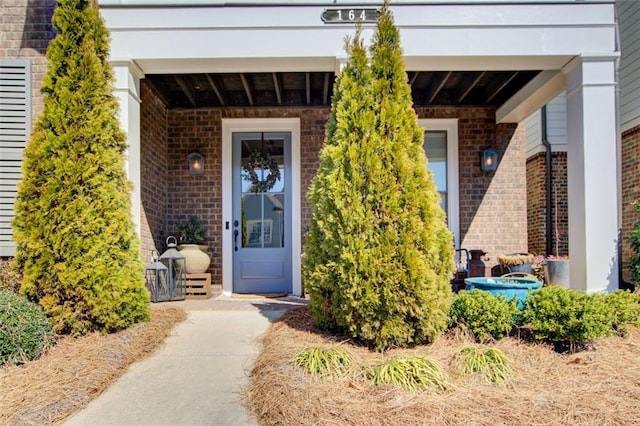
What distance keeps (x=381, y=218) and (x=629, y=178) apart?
5695mm

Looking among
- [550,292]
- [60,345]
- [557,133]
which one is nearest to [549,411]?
[550,292]

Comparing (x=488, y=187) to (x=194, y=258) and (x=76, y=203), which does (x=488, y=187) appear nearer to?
(x=194, y=258)

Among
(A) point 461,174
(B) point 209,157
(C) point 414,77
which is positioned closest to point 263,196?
(B) point 209,157

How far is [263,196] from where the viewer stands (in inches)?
240

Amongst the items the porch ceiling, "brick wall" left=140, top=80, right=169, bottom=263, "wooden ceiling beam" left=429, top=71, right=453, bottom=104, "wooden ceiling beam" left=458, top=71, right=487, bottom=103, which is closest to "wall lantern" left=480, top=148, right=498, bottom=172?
the porch ceiling

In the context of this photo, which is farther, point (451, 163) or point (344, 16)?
point (451, 163)

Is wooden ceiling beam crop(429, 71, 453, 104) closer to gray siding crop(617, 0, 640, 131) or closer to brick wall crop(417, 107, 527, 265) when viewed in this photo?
brick wall crop(417, 107, 527, 265)

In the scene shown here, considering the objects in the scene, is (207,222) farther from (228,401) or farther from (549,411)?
(549,411)

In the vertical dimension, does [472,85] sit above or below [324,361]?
above

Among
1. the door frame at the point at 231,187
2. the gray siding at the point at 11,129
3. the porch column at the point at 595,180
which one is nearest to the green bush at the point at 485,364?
the porch column at the point at 595,180

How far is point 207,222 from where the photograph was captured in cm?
597

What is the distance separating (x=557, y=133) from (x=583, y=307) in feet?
20.4

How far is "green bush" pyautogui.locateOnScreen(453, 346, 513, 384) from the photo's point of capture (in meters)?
2.63

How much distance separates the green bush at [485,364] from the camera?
2.63 meters
